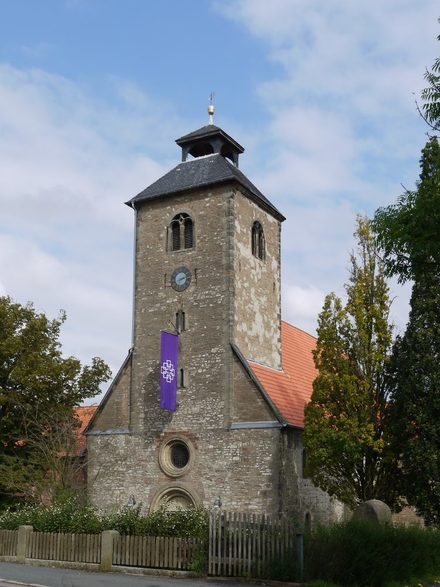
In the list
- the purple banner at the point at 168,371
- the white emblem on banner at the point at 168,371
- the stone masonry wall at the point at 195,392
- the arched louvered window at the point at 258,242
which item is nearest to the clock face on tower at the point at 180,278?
the stone masonry wall at the point at 195,392

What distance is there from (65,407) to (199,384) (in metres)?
7.03

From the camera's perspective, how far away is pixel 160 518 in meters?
18.8

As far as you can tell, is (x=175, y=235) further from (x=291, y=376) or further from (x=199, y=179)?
(x=291, y=376)

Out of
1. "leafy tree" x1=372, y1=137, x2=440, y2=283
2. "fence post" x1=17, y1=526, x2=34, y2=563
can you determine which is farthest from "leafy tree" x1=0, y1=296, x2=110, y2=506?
"leafy tree" x1=372, y1=137, x2=440, y2=283

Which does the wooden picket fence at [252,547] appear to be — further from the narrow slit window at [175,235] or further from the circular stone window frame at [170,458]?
the narrow slit window at [175,235]


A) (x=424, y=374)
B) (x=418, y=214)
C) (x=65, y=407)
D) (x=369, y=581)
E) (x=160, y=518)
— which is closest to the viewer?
(x=418, y=214)

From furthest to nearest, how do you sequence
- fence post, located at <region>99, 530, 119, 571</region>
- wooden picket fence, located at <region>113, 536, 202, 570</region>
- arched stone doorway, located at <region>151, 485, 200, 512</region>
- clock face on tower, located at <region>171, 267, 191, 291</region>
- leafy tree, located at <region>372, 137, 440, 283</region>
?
clock face on tower, located at <region>171, 267, 191, 291</region> < arched stone doorway, located at <region>151, 485, 200, 512</region> < fence post, located at <region>99, 530, 119, 571</region> < wooden picket fence, located at <region>113, 536, 202, 570</region> < leafy tree, located at <region>372, 137, 440, 283</region>

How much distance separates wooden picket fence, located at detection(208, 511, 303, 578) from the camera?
51.1 feet

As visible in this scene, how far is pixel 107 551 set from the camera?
61.1 feet

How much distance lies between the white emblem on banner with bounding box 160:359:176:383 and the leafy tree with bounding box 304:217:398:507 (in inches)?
220

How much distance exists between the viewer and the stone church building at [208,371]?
25391mm

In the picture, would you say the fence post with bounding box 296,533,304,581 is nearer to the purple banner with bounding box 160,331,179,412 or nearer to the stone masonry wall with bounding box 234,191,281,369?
the purple banner with bounding box 160,331,179,412

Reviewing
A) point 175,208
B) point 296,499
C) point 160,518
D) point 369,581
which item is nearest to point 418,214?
point 369,581

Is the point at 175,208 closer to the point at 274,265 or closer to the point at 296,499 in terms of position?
the point at 274,265
